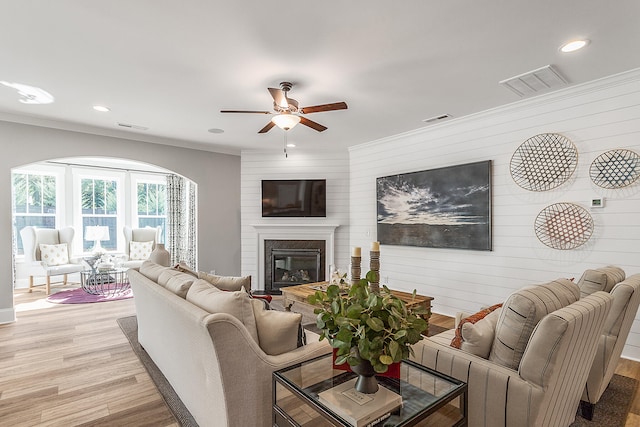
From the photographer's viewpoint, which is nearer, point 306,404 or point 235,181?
point 306,404

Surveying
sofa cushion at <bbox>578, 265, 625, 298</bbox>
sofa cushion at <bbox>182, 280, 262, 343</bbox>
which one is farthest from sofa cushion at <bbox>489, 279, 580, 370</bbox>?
sofa cushion at <bbox>182, 280, 262, 343</bbox>

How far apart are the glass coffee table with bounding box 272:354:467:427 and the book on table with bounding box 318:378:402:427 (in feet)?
0.05

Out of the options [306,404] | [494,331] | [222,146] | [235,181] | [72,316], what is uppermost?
[222,146]

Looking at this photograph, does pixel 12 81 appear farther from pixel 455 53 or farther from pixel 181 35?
pixel 455 53

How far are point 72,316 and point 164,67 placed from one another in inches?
151

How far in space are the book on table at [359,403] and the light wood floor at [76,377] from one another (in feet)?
4.82

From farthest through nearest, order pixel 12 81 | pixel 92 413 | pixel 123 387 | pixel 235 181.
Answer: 1. pixel 235 181
2. pixel 12 81
3. pixel 123 387
4. pixel 92 413

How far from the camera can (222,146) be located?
597cm

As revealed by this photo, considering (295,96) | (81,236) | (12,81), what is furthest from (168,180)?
(295,96)

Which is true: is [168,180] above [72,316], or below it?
above

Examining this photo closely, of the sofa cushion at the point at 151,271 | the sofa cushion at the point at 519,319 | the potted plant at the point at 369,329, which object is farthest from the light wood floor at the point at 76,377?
the potted plant at the point at 369,329

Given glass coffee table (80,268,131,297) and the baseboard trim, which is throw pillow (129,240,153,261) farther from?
the baseboard trim

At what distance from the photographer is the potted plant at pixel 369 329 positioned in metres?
1.22

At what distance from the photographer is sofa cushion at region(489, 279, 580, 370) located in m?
1.54
